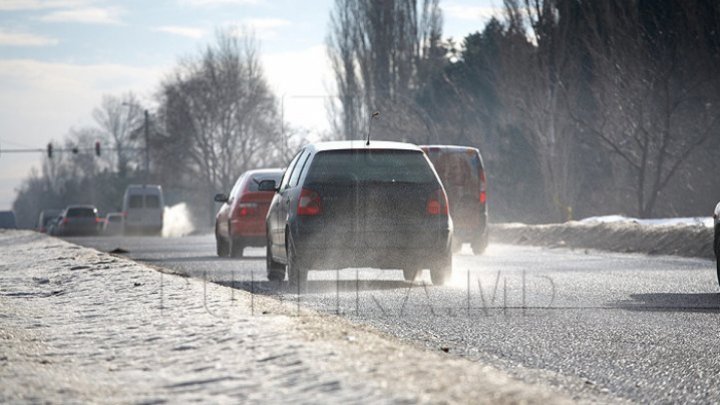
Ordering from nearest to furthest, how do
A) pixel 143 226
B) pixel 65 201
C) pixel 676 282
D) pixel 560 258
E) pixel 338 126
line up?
pixel 676 282 → pixel 560 258 → pixel 143 226 → pixel 338 126 → pixel 65 201

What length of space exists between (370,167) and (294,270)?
138cm

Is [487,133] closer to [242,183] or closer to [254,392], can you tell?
[242,183]

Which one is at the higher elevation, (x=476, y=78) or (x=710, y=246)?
(x=476, y=78)

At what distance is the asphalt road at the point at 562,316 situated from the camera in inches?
292

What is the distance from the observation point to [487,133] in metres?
62.7

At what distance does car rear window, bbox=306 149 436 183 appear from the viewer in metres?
14.3

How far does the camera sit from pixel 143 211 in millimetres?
59500

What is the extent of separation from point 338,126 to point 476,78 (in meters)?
7.09

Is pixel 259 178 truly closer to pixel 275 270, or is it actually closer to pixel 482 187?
pixel 482 187

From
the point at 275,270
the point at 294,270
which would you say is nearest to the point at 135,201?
the point at 275,270

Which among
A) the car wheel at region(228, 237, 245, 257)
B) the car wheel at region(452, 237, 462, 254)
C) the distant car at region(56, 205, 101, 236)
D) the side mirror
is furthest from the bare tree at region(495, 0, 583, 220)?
the side mirror

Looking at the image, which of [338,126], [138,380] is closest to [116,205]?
[338,126]

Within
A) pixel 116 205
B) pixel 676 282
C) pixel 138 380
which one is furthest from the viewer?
pixel 116 205

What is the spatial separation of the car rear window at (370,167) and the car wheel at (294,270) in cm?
78
